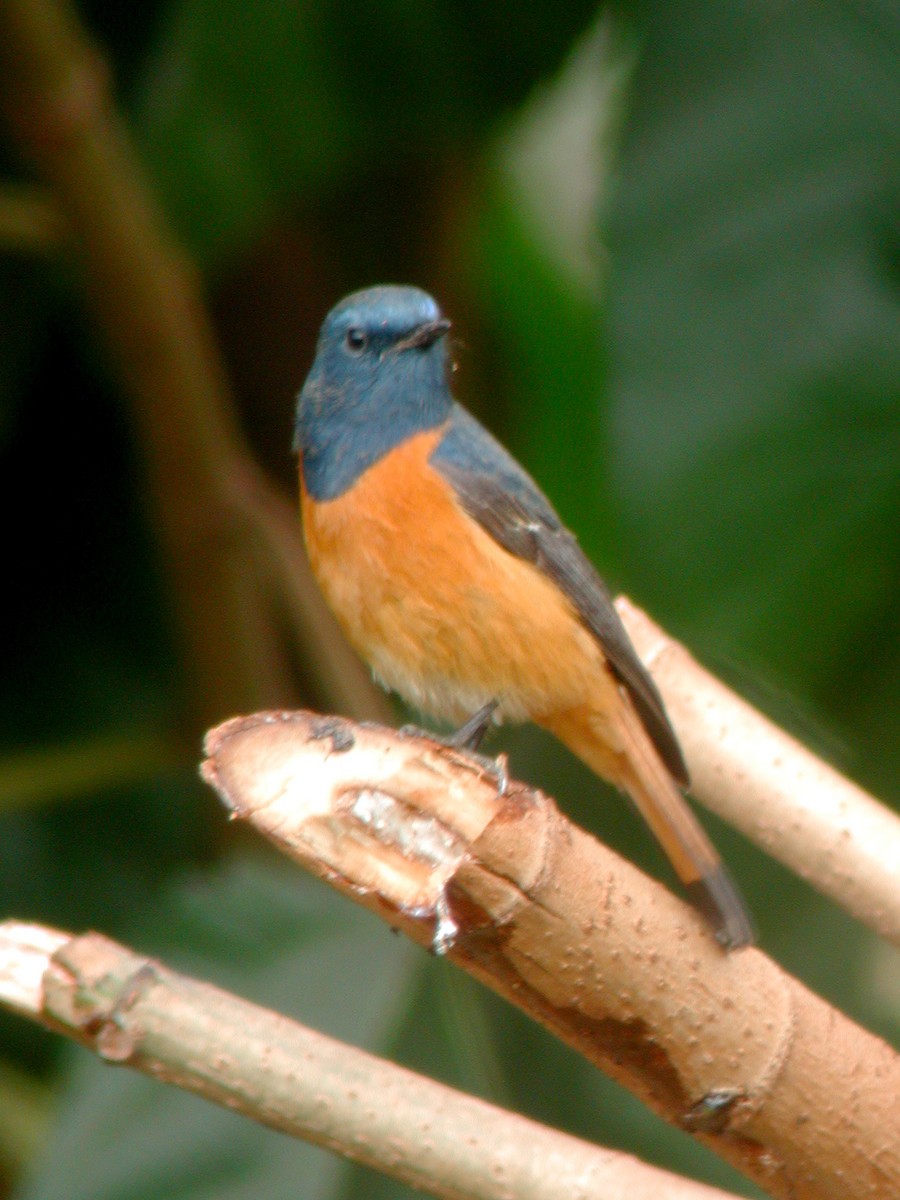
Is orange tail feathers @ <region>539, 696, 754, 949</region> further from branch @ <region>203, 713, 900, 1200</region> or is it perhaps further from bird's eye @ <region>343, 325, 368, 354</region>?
bird's eye @ <region>343, 325, 368, 354</region>

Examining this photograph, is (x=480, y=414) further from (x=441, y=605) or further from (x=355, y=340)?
(x=441, y=605)

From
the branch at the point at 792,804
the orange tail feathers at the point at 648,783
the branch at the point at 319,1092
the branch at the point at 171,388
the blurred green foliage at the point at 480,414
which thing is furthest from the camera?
the branch at the point at 171,388

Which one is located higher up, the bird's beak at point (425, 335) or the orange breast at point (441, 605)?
the bird's beak at point (425, 335)

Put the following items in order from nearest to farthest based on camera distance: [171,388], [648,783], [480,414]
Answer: [648,783] < [171,388] < [480,414]

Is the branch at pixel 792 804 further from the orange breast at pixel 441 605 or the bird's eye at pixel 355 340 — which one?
the bird's eye at pixel 355 340

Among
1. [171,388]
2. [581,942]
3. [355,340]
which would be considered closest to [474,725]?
[355,340]

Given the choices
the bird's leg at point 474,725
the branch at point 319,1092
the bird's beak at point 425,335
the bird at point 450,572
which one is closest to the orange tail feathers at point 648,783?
the bird at point 450,572
